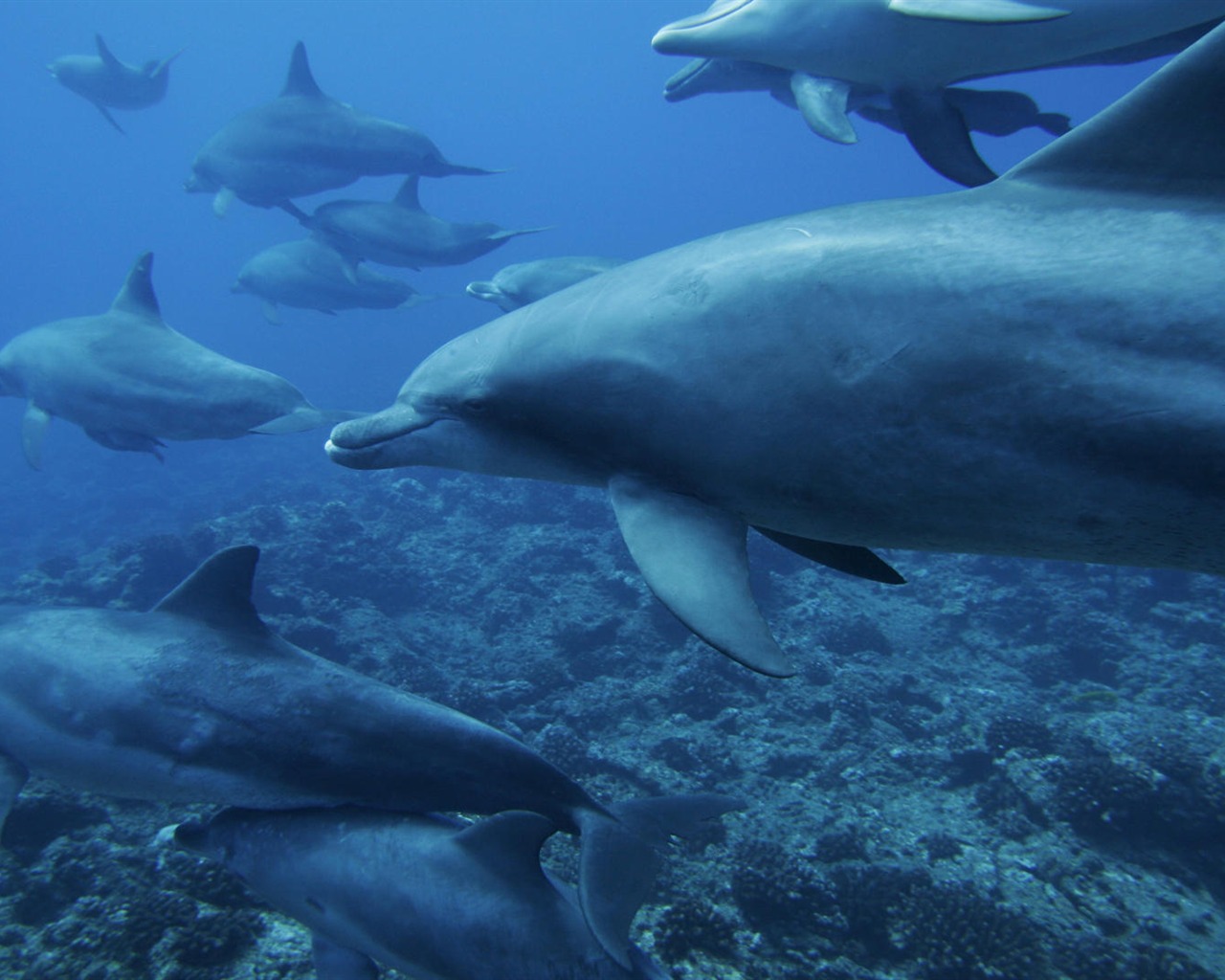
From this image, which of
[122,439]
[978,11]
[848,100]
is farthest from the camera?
[122,439]

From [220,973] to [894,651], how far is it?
8506 millimetres

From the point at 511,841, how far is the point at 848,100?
5.68 m

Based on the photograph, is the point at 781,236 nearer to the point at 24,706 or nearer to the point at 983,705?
the point at 24,706

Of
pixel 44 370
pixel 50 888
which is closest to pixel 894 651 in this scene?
pixel 50 888

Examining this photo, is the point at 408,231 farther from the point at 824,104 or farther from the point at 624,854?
the point at 624,854

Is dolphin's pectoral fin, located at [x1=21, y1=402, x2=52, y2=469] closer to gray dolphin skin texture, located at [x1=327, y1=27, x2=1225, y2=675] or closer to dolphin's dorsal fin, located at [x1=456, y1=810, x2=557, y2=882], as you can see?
dolphin's dorsal fin, located at [x1=456, y1=810, x2=557, y2=882]

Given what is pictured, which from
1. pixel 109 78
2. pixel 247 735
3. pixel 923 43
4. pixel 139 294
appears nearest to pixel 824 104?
pixel 923 43

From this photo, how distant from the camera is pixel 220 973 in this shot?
4391 millimetres

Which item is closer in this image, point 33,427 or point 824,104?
point 824,104

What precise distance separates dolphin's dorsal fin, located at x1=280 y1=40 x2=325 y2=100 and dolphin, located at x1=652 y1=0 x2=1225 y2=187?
11.7 meters

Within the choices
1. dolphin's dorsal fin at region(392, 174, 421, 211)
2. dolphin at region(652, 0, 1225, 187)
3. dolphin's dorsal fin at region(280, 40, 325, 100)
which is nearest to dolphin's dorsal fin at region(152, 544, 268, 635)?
dolphin at region(652, 0, 1225, 187)

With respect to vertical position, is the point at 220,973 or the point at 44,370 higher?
the point at 44,370

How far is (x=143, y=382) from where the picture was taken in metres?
8.67

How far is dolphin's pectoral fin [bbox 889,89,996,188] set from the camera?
5238 mm
